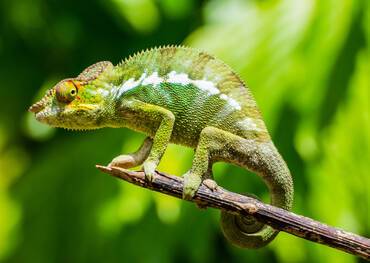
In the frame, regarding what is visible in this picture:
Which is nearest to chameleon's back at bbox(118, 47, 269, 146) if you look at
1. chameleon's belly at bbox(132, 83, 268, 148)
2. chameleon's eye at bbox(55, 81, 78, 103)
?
chameleon's belly at bbox(132, 83, 268, 148)

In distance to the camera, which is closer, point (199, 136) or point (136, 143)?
point (199, 136)

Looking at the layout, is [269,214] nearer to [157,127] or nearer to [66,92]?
[157,127]

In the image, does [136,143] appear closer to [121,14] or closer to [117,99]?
[121,14]

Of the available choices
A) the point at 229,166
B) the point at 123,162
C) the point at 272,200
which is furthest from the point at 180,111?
the point at 229,166

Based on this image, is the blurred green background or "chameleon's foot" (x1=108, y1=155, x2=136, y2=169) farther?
the blurred green background

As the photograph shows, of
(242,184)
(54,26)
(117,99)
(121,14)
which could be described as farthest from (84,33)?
(117,99)

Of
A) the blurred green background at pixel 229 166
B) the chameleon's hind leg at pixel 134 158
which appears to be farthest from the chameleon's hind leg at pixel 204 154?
the blurred green background at pixel 229 166

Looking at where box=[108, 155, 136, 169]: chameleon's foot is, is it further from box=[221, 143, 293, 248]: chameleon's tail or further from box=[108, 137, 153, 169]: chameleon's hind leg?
box=[221, 143, 293, 248]: chameleon's tail
